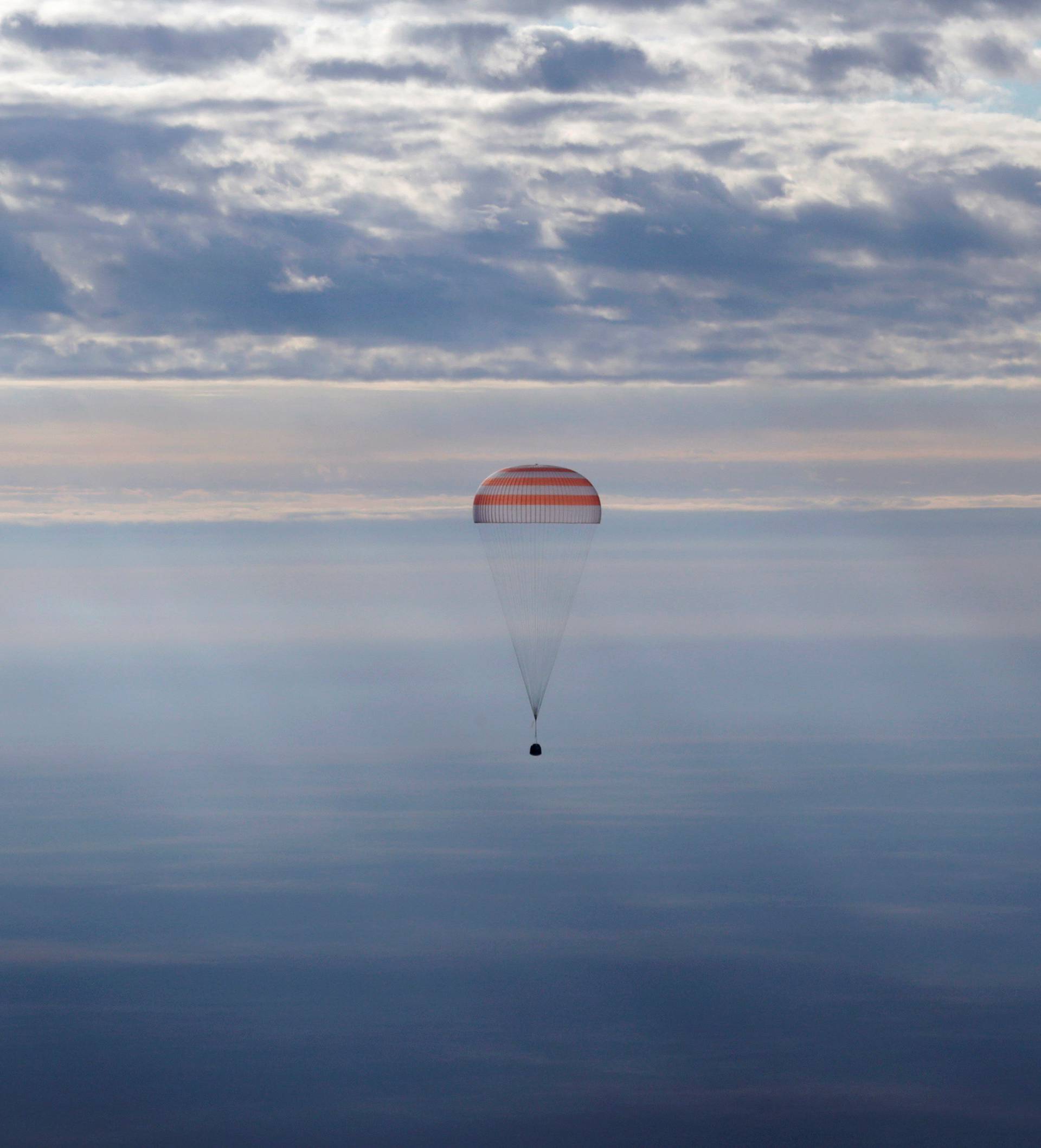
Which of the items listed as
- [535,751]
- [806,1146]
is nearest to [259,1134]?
[806,1146]

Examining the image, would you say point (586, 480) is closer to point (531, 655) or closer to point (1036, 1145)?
point (531, 655)

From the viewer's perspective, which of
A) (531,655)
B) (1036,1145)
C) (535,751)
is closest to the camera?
(535,751)

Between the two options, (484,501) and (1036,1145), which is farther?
(1036,1145)

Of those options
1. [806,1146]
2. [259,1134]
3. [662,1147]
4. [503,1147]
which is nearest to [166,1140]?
[259,1134]

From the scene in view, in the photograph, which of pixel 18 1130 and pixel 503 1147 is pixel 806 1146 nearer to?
pixel 503 1147

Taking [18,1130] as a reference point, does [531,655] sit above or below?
above

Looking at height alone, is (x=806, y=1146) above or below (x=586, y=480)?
below

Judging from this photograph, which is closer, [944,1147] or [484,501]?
[484,501]

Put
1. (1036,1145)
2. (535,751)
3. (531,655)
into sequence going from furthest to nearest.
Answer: (1036,1145) → (531,655) → (535,751)
